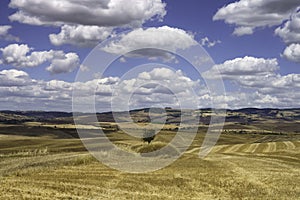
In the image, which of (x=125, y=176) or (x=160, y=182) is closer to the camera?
(x=160, y=182)

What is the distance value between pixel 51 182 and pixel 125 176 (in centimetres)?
751

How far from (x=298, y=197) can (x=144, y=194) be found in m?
10.5

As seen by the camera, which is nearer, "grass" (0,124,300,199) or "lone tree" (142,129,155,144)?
"grass" (0,124,300,199)

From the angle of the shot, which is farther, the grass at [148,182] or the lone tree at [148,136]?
the lone tree at [148,136]

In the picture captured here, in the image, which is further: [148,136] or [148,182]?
[148,136]

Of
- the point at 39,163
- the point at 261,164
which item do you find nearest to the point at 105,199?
the point at 39,163

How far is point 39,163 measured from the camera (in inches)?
1708

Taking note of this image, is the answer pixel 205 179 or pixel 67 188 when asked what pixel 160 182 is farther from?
pixel 67 188

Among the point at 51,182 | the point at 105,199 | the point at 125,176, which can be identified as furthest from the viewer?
the point at 125,176

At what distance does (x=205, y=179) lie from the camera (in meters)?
35.4

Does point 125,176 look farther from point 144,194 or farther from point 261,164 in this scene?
point 261,164

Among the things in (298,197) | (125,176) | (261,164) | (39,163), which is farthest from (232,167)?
(39,163)

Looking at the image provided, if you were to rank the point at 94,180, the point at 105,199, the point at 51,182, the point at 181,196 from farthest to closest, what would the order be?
the point at 94,180, the point at 51,182, the point at 181,196, the point at 105,199

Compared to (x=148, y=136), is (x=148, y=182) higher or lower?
lower
